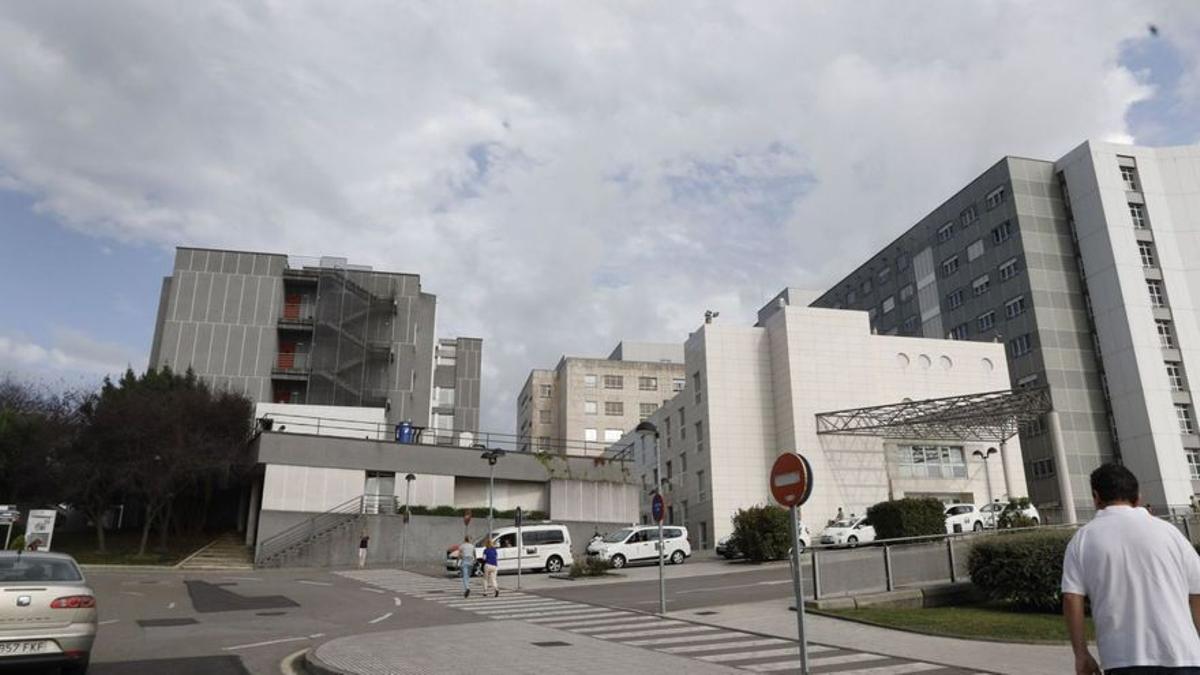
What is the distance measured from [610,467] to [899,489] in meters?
18.8

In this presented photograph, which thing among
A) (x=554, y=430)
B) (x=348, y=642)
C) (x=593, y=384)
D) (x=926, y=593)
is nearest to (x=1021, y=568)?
(x=926, y=593)

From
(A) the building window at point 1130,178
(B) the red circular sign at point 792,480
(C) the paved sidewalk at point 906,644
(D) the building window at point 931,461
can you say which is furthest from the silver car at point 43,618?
(A) the building window at point 1130,178

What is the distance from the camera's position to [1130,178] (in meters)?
60.3

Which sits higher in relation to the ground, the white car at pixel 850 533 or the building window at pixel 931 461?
the building window at pixel 931 461

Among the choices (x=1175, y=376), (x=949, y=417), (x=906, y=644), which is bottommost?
(x=906, y=644)

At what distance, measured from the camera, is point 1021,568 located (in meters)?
15.9

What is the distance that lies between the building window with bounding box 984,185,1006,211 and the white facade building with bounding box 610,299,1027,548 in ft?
47.2

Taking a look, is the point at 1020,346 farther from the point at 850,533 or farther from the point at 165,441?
the point at 165,441

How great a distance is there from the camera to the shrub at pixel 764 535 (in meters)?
→ 31.9

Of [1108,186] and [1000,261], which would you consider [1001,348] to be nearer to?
[1000,261]

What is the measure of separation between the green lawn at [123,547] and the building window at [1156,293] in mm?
62901

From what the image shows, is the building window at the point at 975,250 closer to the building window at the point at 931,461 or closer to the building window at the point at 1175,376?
the building window at the point at 1175,376

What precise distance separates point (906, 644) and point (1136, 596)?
30.8 feet

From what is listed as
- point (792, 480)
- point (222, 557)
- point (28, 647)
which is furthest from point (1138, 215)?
point (28, 647)
